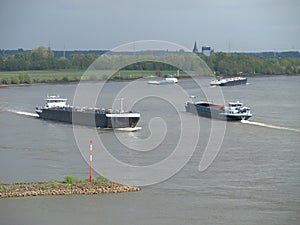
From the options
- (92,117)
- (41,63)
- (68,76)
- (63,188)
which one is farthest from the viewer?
(41,63)

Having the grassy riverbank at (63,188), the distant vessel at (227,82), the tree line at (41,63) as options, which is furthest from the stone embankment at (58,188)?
the tree line at (41,63)

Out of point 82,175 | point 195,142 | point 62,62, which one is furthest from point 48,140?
point 62,62

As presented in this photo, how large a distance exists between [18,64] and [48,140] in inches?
1259

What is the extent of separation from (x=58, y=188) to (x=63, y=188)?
0.06m

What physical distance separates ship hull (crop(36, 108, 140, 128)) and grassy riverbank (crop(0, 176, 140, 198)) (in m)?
5.99

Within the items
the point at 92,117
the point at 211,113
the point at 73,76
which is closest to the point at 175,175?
the point at 92,117

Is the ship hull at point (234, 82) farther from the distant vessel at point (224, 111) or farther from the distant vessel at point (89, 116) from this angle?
the distant vessel at point (89, 116)

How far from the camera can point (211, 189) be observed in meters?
8.51

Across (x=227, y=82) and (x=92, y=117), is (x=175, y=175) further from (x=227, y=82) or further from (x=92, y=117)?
(x=227, y=82)

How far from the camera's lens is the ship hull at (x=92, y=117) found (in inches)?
572

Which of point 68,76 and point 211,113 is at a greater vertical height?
point 68,76

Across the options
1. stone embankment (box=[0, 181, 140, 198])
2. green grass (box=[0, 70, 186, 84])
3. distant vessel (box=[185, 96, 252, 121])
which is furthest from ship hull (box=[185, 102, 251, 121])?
green grass (box=[0, 70, 186, 84])

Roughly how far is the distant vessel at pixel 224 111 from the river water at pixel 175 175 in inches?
10.0

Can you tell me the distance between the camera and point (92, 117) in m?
15.5
